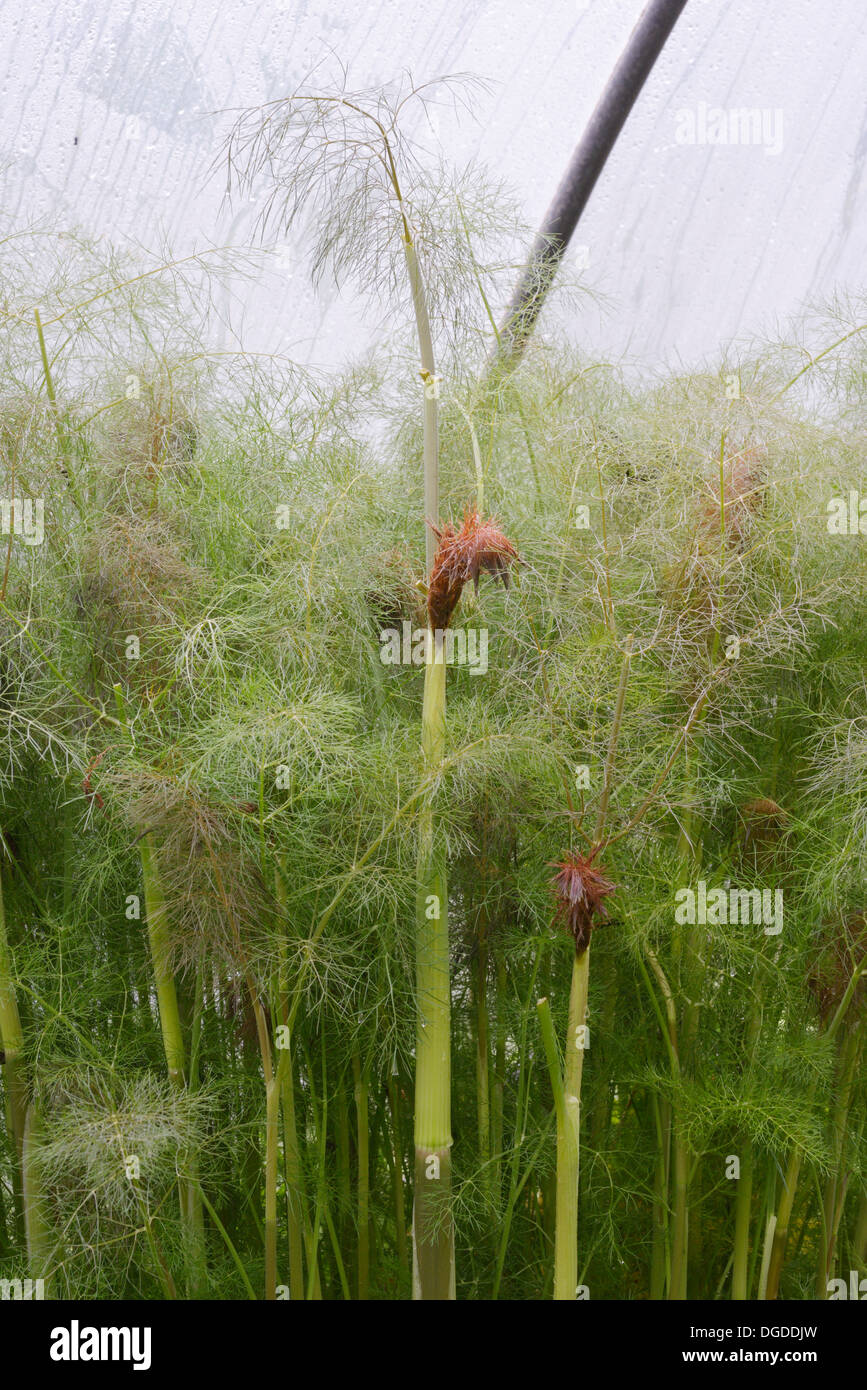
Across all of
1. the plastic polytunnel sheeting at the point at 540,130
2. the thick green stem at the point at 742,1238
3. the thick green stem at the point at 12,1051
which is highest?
the plastic polytunnel sheeting at the point at 540,130

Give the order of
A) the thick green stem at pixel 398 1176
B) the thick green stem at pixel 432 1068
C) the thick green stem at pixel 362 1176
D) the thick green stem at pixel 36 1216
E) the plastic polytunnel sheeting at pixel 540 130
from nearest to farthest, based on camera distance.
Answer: the thick green stem at pixel 432 1068
the thick green stem at pixel 36 1216
the thick green stem at pixel 362 1176
the thick green stem at pixel 398 1176
the plastic polytunnel sheeting at pixel 540 130

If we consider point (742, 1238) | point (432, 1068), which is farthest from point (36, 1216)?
point (742, 1238)

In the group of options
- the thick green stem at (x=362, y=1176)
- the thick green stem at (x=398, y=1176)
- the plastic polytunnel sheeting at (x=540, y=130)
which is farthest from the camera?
the plastic polytunnel sheeting at (x=540, y=130)

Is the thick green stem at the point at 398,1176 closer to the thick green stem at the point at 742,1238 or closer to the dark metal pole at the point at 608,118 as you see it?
the thick green stem at the point at 742,1238

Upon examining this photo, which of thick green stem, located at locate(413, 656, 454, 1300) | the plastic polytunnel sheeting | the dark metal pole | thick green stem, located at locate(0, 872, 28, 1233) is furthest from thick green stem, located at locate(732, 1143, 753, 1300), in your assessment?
the dark metal pole

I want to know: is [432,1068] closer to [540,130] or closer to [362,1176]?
[362,1176]

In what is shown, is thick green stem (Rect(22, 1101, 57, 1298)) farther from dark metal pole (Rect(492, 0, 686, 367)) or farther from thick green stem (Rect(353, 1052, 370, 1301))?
dark metal pole (Rect(492, 0, 686, 367))

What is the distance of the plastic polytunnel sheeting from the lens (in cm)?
456

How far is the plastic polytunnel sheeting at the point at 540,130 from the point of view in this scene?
4.56 m

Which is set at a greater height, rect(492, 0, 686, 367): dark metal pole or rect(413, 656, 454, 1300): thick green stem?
rect(492, 0, 686, 367): dark metal pole

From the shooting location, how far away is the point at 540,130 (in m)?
4.85

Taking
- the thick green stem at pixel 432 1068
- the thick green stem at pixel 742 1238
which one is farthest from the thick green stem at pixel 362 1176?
the thick green stem at pixel 742 1238

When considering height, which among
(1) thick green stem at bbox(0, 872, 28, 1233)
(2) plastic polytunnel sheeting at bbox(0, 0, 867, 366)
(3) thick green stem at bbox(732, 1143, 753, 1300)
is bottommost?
(3) thick green stem at bbox(732, 1143, 753, 1300)

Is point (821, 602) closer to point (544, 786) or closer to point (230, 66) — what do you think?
point (544, 786)
